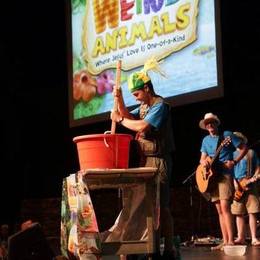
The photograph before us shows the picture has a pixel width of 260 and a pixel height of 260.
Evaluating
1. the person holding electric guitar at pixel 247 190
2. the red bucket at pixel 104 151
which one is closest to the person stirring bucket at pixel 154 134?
the red bucket at pixel 104 151

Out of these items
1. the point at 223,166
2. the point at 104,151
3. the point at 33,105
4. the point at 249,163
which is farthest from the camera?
the point at 33,105

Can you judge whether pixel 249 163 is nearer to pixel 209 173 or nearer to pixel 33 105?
pixel 209 173

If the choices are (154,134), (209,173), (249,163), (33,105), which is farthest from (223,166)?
(33,105)

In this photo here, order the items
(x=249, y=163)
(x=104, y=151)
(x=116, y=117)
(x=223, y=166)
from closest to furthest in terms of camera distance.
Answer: (x=104, y=151), (x=116, y=117), (x=223, y=166), (x=249, y=163)

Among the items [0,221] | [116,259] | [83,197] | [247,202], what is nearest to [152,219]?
[83,197]

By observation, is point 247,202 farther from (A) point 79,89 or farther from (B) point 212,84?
(A) point 79,89

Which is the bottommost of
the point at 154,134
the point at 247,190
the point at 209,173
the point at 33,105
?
the point at 247,190

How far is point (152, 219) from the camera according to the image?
2664mm

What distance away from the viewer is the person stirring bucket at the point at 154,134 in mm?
2805

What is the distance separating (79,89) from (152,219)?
381 centimetres

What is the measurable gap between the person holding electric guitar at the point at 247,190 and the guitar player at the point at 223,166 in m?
0.40

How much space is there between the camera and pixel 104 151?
2662 millimetres

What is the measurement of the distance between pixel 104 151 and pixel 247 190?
2659mm

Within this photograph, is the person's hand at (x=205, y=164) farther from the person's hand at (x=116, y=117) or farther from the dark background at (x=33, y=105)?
the dark background at (x=33, y=105)
